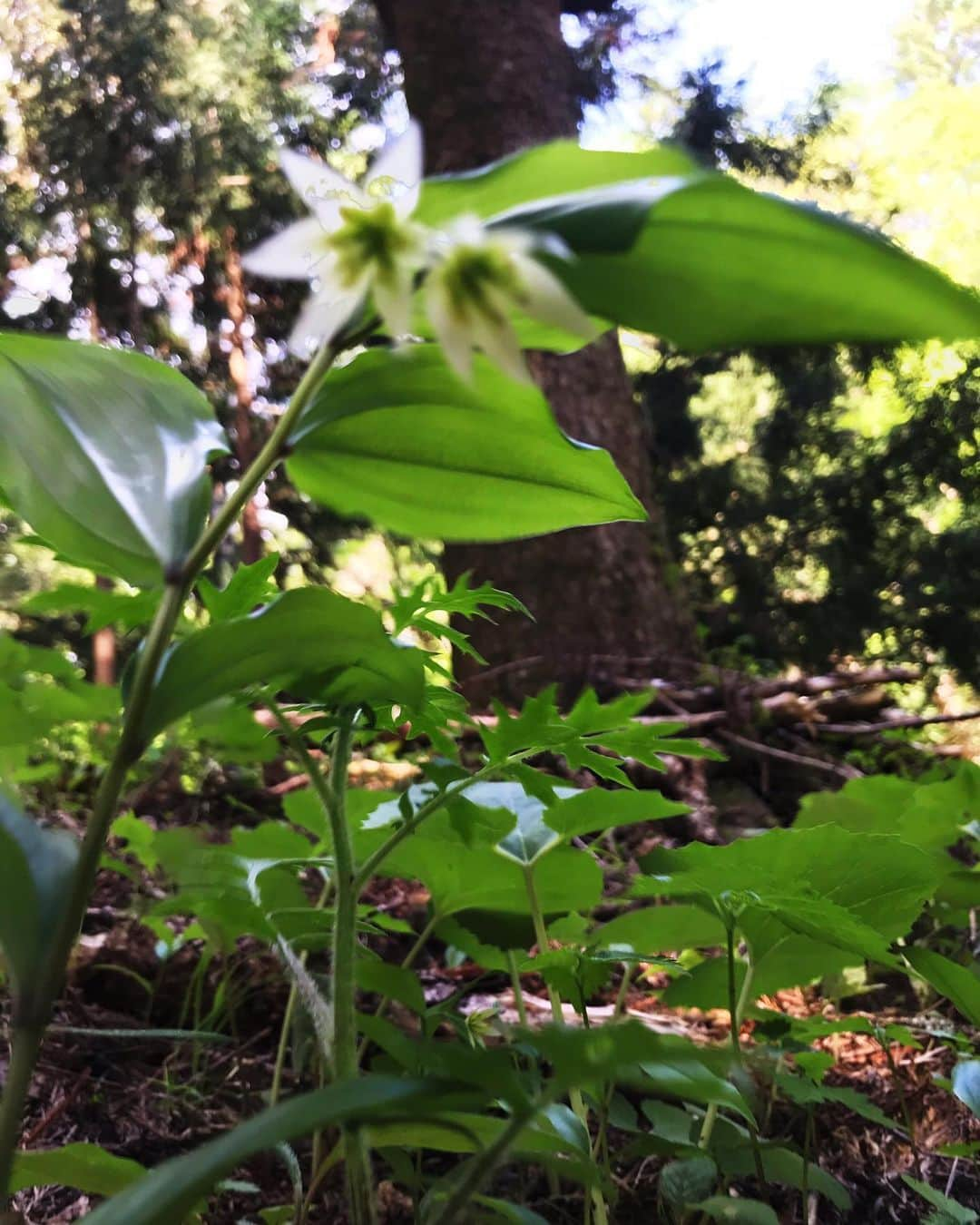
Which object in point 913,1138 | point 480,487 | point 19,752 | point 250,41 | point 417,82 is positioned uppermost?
point 250,41

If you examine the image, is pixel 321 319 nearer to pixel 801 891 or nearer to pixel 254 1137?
pixel 254 1137

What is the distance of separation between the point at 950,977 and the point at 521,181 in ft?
1.69

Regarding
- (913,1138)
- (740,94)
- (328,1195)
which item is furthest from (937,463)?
(328,1195)

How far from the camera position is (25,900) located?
30cm

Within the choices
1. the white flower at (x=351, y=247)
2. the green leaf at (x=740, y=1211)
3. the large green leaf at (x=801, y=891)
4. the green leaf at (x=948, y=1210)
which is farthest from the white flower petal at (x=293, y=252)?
the green leaf at (x=948, y=1210)

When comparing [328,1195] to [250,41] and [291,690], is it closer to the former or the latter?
[291,690]

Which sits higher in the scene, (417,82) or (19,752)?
(417,82)

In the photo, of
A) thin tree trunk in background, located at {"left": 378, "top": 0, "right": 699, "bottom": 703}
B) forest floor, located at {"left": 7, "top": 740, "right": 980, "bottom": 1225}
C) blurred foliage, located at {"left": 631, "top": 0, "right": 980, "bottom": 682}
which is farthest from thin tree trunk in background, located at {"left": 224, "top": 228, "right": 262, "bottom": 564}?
forest floor, located at {"left": 7, "top": 740, "right": 980, "bottom": 1225}

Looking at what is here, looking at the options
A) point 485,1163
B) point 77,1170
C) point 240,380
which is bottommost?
point 77,1170

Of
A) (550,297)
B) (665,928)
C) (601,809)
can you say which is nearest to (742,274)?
(550,297)

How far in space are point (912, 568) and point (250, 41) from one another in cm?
385

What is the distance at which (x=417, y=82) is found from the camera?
2645mm

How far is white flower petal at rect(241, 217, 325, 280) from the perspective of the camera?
294mm

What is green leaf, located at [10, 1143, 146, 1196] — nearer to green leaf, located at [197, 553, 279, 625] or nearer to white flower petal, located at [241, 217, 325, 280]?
green leaf, located at [197, 553, 279, 625]
